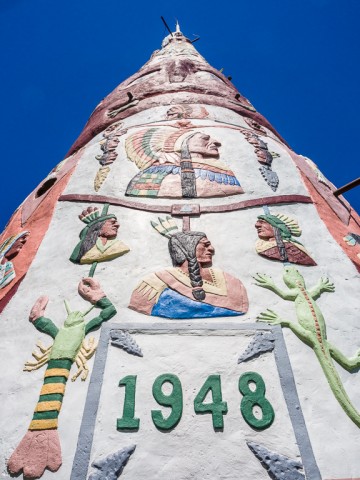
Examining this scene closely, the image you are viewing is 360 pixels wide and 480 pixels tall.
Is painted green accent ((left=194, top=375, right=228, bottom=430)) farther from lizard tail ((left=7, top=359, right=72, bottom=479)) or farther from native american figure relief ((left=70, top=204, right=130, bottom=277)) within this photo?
native american figure relief ((left=70, top=204, right=130, bottom=277))

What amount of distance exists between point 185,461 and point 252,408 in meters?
0.64

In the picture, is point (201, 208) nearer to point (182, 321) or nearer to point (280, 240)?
point (280, 240)

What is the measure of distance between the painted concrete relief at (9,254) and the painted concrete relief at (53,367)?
72 centimetres

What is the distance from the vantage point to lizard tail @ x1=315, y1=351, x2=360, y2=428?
3.76 meters

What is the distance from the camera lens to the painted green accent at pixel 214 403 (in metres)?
3.62

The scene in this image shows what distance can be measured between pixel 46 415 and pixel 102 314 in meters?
0.99

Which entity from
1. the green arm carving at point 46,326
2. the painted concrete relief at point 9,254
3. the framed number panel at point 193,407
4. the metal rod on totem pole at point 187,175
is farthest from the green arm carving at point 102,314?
the metal rod on totem pole at point 187,175

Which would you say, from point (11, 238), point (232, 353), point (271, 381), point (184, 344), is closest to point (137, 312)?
point (184, 344)

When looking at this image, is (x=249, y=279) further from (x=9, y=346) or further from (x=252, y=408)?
(x=9, y=346)

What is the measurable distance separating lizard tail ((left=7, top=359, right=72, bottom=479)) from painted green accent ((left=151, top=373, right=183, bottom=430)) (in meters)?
0.73

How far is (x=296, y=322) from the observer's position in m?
4.35

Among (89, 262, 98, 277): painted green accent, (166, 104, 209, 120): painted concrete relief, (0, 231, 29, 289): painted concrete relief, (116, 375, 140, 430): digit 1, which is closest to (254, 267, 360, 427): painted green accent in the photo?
(116, 375, 140, 430): digit 1

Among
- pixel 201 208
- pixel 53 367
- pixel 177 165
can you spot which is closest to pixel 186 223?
pixel 201 208

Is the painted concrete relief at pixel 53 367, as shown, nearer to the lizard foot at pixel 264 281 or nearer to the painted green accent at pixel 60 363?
the painted green accent at pixel 60 363
